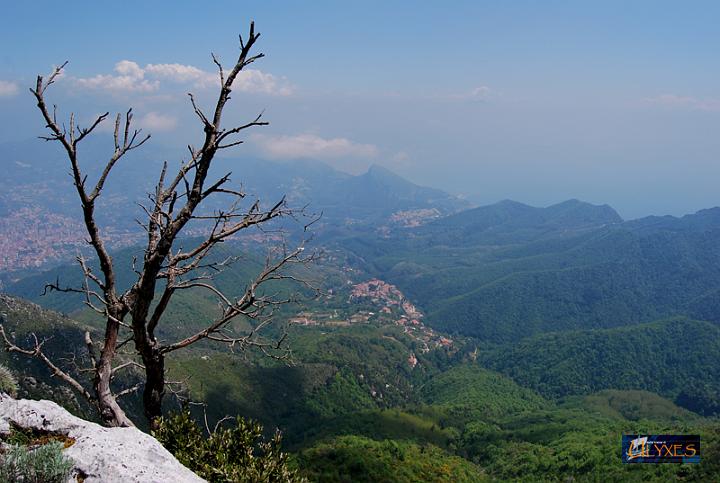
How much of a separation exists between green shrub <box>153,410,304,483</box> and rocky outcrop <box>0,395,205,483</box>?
1794 mm

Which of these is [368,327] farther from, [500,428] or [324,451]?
[324,451]

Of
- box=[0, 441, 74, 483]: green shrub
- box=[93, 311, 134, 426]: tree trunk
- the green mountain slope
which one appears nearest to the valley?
the green mountain slope

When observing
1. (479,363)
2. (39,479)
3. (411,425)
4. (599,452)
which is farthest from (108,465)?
(479,363)

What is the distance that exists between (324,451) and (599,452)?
31.4 meters

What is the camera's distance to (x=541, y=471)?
176 feet

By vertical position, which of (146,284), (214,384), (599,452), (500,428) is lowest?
(500,428)

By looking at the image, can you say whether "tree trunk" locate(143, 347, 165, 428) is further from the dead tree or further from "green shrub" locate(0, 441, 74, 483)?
"green shrub" locate(0, 441, 74, 483)

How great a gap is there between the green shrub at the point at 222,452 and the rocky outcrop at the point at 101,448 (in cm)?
179

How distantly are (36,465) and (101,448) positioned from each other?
61 cm

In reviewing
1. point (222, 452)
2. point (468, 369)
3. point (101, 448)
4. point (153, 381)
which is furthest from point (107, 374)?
point (468, 369)

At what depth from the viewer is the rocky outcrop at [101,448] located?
14.9ft

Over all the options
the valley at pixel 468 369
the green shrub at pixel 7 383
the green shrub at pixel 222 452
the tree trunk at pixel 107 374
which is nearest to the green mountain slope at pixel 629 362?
the valley at pixel 468 369

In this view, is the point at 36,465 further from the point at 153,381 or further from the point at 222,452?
the point at 222,452

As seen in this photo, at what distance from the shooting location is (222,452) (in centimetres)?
730
